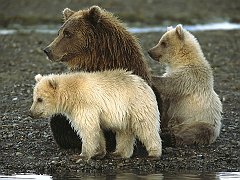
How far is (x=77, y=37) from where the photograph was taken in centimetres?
899

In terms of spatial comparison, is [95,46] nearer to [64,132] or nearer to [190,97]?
[64,132]

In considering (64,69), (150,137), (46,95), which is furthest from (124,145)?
(64,69)

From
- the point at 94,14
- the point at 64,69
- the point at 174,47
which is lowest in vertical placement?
the point at 64,69

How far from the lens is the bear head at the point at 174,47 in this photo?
10.4 metres

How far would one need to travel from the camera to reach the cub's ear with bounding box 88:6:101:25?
891cm

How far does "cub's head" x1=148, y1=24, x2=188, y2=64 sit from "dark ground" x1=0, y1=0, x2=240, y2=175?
116cm

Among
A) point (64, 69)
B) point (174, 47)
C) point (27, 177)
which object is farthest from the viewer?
point (64, 69)

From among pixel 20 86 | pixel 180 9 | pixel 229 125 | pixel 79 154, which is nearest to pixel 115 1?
pixel 180 9

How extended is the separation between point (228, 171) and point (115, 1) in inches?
723

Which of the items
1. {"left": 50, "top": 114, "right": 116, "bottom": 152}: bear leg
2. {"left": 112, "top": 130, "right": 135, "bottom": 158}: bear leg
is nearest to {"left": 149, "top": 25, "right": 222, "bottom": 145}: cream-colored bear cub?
{"left": 112, "top": 130, "right": 135, "bottom": 158}: bear leg

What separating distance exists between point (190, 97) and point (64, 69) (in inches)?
231

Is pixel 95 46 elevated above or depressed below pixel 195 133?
above

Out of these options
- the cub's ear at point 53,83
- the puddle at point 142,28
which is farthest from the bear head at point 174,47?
the puddle at point 142,28

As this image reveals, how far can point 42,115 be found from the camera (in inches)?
342
